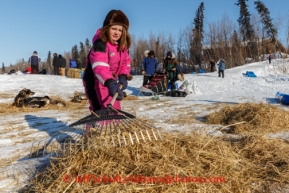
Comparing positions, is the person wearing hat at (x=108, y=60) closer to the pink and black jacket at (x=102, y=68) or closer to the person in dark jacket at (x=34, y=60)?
the pink and black jacket at (x=102, y=68)

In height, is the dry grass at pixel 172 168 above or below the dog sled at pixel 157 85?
below

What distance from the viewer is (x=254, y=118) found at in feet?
12.4

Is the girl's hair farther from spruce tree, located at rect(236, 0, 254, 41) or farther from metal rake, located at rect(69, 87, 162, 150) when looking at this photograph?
spruce tree, located at rect(236, 0, 254, 41)

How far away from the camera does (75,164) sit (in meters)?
1.92

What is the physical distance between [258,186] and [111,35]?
1.92 meters

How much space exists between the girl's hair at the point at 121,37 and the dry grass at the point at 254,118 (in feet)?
5.96

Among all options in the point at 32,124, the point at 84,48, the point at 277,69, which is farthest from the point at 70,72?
the point at 84,48

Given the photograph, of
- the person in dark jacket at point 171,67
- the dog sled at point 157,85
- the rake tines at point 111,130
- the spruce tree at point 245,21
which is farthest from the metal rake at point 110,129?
the spruce tree at point 245,21

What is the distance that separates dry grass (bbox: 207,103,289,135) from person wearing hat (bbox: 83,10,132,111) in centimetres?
176

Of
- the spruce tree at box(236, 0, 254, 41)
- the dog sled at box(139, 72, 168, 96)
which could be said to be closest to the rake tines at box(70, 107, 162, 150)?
the dog sled at box(139, 72, 168, 96)

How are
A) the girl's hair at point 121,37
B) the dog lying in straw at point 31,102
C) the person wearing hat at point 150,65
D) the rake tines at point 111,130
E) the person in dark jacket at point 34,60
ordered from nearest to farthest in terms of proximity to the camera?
the rake tines at point 111,130
the girl's hair at point 121,37
the dog lying in straw at point 31,102
the person wearing hat at point 150,65
the person in dark jacket at point 34,60

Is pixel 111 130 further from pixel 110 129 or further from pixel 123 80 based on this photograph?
pixel 123 80

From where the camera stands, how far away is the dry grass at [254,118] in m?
3.48

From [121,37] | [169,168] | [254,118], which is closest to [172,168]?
[169,168]
